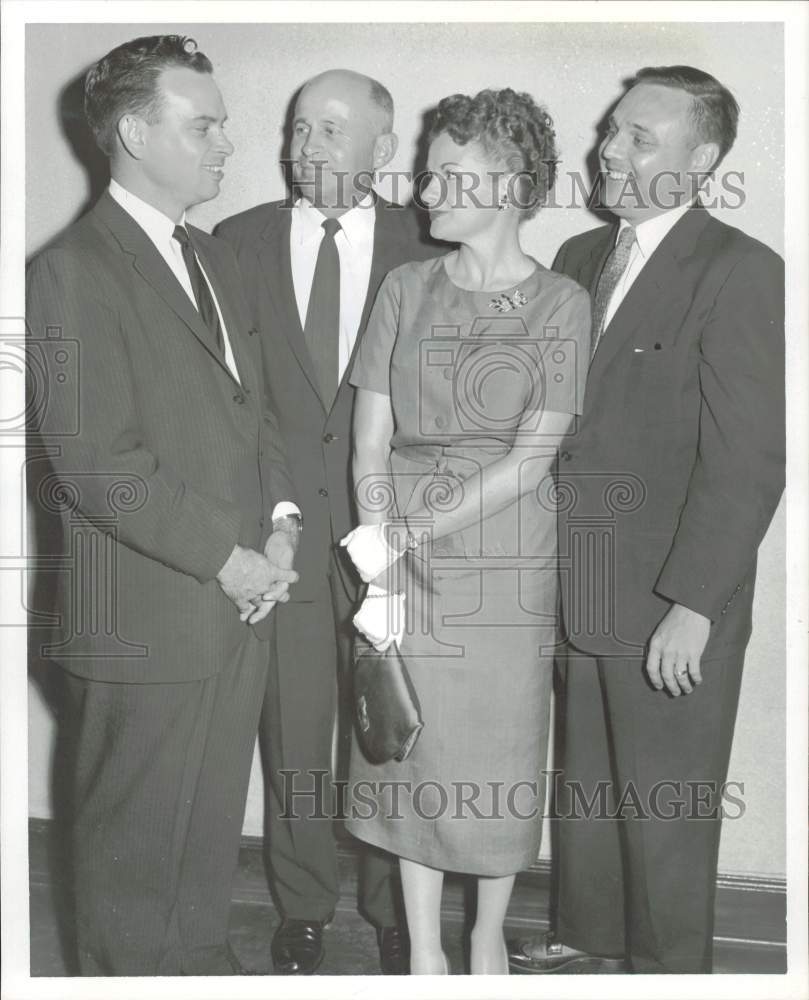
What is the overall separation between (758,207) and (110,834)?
6.09 feet

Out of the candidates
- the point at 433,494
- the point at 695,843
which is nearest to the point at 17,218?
the point at 433,494

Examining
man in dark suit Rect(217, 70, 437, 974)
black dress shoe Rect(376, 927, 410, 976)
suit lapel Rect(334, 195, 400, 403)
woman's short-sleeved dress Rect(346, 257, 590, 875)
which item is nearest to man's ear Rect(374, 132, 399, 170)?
man in dark suit Rect(217, 70, 437, 974)

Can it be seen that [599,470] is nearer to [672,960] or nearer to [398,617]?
[398,617]

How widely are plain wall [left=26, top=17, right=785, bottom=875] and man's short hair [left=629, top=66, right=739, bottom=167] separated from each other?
4 cm

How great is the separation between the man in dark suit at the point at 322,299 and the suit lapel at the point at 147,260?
0.60ft

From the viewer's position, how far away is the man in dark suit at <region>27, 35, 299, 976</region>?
2.21 m

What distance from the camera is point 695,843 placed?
2395 mm

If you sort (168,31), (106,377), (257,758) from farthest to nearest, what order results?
(257,758) < (168,31) < (106,377)

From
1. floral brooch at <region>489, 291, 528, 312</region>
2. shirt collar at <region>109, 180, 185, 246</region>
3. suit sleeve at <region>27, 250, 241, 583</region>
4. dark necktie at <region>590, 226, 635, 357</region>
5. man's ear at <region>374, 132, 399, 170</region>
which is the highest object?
man's ear at <region>374, 132, 399, 170</region>

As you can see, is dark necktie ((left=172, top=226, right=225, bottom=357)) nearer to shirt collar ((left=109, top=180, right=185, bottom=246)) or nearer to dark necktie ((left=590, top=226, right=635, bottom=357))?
shirt collar ((left=109, top=180, right=185, bottom=246))

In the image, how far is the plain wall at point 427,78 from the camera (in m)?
2.34

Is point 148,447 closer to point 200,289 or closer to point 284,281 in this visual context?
point 200,289

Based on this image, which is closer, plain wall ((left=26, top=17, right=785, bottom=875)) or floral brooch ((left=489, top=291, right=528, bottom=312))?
floral brooch ((left=489, top=291, right=528, bottom=312))

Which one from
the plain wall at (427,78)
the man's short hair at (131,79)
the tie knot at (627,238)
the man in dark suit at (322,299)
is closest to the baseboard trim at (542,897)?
the man in dark suit at (322,299)
